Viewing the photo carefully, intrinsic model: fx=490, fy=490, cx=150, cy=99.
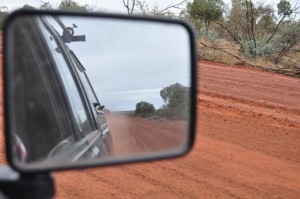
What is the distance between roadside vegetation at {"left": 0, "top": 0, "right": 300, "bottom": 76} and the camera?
21.8 meters

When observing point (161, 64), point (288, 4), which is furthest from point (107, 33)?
point (288, 4)

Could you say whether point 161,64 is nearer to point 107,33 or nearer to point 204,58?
point 107,33

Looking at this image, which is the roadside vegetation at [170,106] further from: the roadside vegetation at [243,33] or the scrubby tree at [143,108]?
the roadside vegetation at [243,33]

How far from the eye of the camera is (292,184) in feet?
18.9

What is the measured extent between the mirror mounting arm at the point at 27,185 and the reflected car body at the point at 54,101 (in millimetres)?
69

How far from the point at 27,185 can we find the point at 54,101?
0.41 metres

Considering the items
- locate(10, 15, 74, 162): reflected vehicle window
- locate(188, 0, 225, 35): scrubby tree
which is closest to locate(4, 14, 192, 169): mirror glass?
locate(10, 15, 74, 162): reflected vehicle window

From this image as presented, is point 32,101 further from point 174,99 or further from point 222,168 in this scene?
point 222,168

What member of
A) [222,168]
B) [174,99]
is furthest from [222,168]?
[174,99]

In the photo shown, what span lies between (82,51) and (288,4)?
97.6 feet

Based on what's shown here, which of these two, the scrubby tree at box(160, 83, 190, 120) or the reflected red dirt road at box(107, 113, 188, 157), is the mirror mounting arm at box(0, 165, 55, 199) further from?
the scrubby tree at box(160, 83, 190, 120)

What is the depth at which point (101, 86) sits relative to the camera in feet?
7.09

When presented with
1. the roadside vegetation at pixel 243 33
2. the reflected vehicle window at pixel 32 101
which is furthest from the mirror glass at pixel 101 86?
the roadside vegetation at pixel 243 33

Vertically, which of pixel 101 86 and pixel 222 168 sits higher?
pixel 101 86
